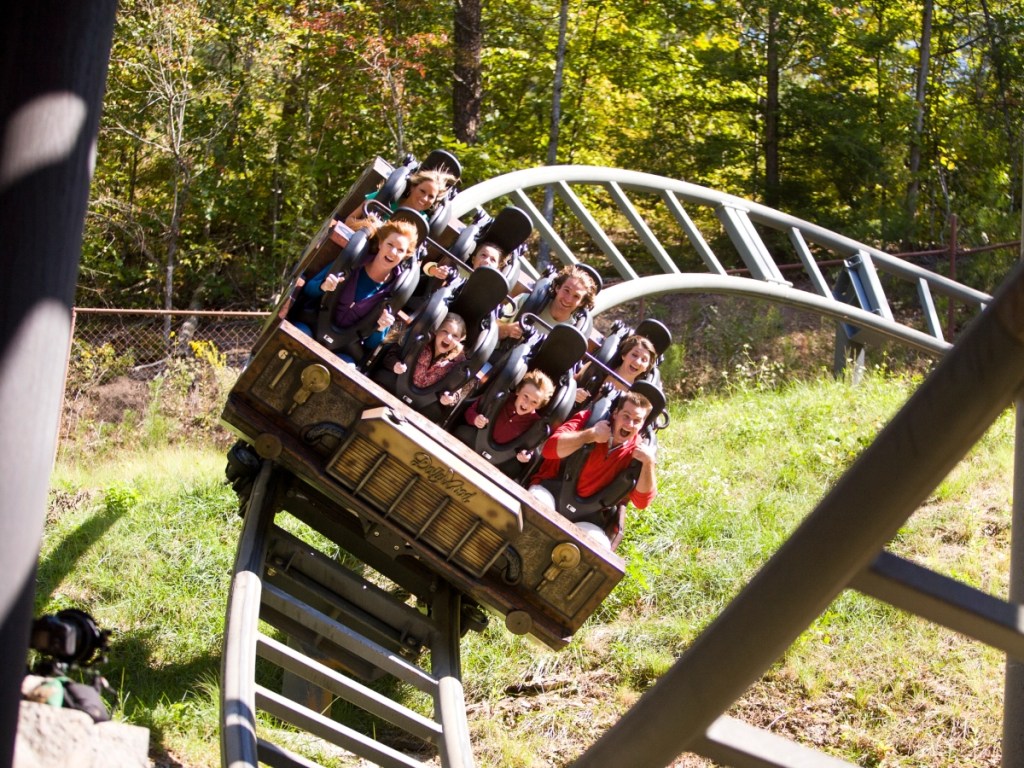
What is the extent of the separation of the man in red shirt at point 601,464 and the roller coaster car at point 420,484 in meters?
0.39

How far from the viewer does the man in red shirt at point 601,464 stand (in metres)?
4.86

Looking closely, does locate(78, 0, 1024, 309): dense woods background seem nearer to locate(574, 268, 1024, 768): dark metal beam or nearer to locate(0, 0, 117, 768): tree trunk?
locate(0, 0, 117, 768): tree trunk

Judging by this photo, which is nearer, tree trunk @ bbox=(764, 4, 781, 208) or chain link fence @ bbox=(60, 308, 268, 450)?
chain link fence @ bbox=(60, 308, 268, 450)

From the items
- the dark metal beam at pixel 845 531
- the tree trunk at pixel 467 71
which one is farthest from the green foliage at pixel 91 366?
the dark metal beam at pixel 845 531

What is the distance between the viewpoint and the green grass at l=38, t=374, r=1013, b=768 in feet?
17.8

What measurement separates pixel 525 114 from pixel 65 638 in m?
13.2

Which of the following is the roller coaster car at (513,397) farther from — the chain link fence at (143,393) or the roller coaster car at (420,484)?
the chain link fence at (143,393)

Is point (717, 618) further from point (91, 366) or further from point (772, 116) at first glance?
point (772, 116)

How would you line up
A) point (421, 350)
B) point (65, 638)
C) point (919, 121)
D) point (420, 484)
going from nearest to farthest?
point (65, 638) → point (420, 484) → point (421, 350) → point (919, 121)

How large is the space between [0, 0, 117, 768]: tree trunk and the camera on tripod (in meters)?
0.40

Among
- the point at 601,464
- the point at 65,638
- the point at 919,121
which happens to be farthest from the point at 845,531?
the point at 919,121

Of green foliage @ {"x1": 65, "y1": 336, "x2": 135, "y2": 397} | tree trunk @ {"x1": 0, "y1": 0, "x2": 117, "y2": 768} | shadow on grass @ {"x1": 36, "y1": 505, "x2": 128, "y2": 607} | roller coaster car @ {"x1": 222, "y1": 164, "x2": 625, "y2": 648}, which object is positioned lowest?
green foliage @ {"x1": 65, "y1": 336, "x2": 135, "y2": 397}

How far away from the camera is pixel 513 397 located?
496 cm

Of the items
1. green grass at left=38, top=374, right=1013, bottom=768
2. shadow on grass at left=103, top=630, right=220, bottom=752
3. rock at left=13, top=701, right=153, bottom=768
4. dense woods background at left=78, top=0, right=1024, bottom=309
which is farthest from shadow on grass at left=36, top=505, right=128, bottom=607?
dense woods background at left=78, top=0, right=1024, bottom=309
